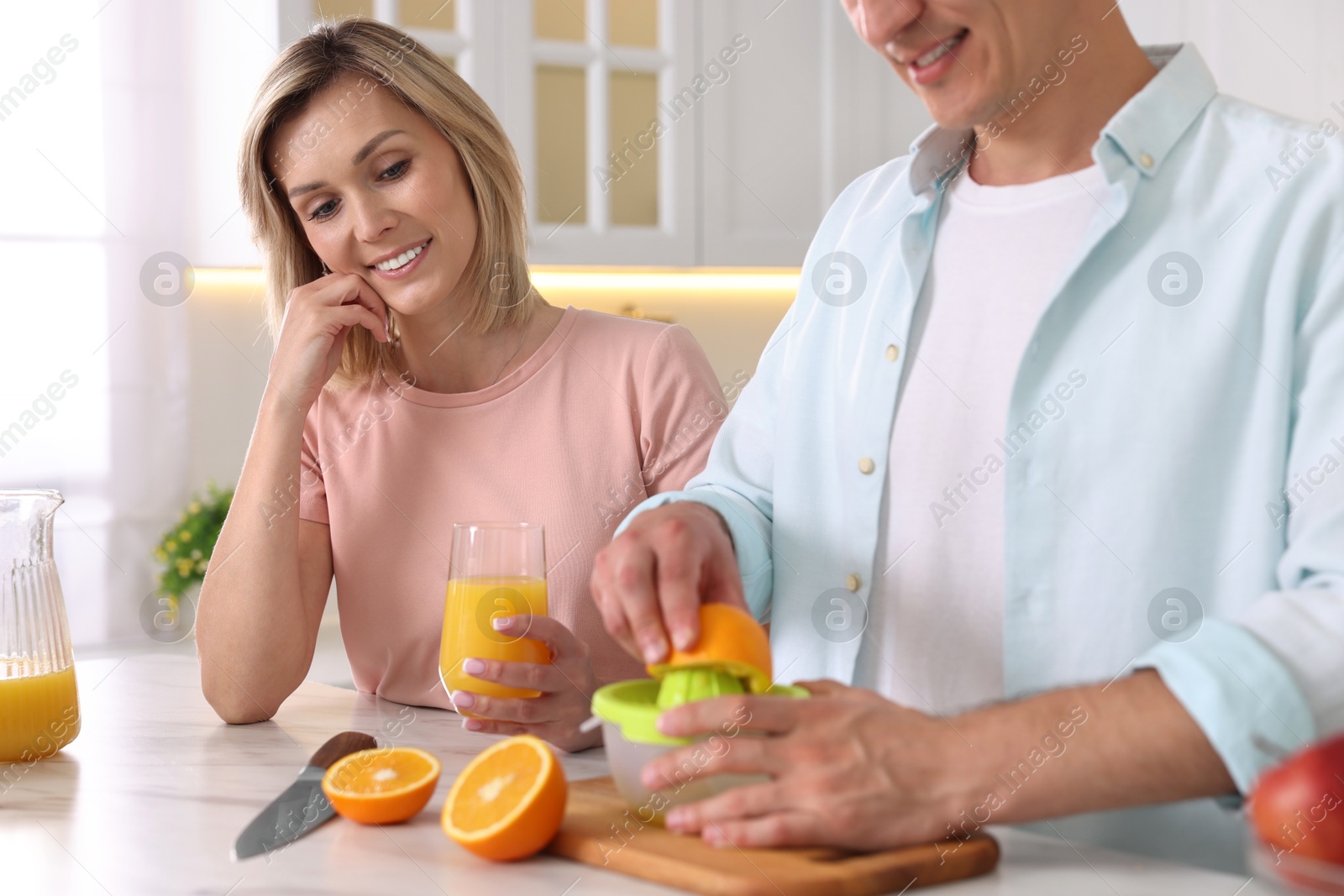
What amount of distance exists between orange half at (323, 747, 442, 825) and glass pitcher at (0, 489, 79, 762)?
14.3 inches

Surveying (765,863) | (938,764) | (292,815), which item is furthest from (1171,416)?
(292,815)

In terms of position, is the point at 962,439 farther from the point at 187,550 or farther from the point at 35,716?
the point at 187,550

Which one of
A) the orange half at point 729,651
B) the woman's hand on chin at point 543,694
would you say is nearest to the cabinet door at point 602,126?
the woman's hand on chin at point 543,694

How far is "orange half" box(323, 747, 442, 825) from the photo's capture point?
92 centimetres

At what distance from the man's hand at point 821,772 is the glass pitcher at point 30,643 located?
672 millimetres

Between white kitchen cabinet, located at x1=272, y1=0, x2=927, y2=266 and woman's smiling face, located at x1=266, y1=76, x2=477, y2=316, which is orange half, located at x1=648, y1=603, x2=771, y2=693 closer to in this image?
woman's smiling face, located at x1=266, y1=76, x2=477, y2=316

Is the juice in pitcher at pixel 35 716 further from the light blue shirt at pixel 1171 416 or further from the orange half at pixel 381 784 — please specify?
the light blue shirt at pixel 1171 416

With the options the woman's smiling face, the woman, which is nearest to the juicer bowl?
the woman

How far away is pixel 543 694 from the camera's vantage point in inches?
48.8

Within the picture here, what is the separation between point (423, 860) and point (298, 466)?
871 millimetres

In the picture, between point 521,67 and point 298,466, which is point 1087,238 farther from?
point 521,67

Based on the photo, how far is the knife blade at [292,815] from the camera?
0.89 meters

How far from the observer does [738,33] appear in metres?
3.21

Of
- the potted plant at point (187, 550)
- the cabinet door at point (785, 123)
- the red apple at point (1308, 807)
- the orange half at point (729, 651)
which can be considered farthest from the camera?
the cabinet door at point (785, 123)
